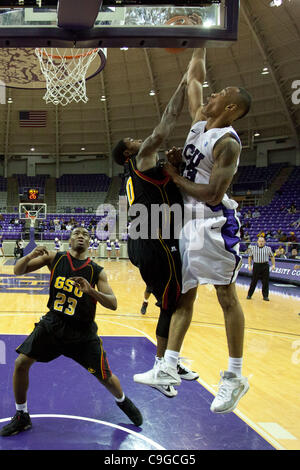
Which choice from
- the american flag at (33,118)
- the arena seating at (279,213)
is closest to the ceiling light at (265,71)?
the arena seating at (279,213)

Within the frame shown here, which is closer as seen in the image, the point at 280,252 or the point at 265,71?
the point at 280,252

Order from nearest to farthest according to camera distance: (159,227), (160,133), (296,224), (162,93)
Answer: (160,133) → (159,227) → (296,224) → (162,93)

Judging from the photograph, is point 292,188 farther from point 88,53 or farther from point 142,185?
point 142,185

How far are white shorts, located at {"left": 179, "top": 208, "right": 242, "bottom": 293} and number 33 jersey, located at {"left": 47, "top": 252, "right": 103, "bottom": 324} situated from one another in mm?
1357

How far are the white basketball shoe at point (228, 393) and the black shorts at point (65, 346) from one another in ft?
4.46

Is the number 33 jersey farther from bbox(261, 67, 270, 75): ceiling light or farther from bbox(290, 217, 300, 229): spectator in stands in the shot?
bbox(261, 67, 270, 75): ceiling light

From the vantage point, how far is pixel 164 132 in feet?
8.29

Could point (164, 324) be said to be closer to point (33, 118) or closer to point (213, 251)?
point (213, 251)

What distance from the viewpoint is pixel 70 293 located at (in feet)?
11.6

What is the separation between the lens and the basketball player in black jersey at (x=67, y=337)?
338 centimetres

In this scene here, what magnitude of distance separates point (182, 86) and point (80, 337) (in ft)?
7.73

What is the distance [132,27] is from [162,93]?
21686mm

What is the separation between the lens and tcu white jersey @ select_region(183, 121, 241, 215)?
2.45 meters

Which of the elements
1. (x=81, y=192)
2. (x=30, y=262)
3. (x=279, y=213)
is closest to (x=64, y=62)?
(x=30, y=262)
